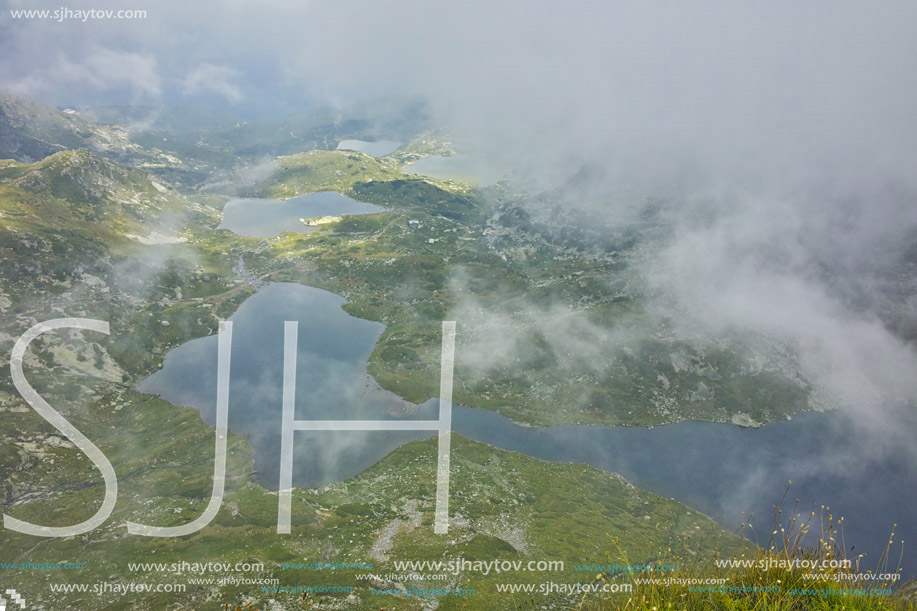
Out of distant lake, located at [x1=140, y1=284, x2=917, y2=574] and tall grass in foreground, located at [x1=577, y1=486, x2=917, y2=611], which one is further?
distant lake, located at [x1=140, y1=284, x2=917, y2=574]

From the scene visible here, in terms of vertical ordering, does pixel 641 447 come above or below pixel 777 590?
below

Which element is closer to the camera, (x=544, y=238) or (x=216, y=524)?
(x=216, y=524)

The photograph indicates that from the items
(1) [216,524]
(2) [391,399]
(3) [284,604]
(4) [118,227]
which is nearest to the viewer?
(3) [284,604]

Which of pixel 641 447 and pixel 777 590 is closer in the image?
pixel 777 590

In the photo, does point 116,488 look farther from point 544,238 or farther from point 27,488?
point 544,238

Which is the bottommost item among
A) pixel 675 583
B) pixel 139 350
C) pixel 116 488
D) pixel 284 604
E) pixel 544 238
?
pixel 284 604

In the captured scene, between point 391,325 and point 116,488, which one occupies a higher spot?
point 391,325

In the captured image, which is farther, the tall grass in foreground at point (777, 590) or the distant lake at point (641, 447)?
the distant lake at point (641, 447)

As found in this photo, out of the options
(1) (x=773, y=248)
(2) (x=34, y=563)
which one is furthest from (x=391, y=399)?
(1) (x=773, y=248)
